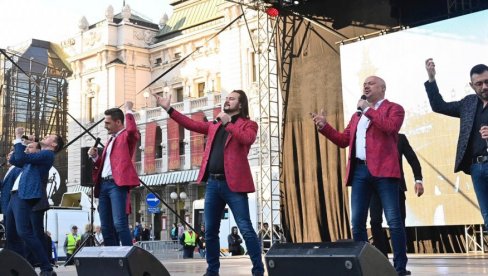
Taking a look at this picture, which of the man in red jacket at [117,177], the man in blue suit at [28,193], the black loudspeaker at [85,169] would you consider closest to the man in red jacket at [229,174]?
the man in red jacket at [117,177]

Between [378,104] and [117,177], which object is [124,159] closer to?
[117,177]

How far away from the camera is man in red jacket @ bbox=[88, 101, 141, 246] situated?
5910mm

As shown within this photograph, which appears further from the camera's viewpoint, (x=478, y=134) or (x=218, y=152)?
(x=218, y=152)

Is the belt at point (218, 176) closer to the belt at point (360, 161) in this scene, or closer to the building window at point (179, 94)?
the belt at point (360, 161)

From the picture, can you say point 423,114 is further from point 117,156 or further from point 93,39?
point 93,39

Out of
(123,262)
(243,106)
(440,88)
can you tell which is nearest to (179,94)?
(440,88)

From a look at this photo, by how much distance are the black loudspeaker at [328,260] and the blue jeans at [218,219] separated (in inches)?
69.4

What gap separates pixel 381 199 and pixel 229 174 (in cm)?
117

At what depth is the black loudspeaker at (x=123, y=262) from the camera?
3916 mm

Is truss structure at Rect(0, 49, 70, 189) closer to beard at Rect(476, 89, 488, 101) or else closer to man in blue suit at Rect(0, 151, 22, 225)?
man in blue suit at Rect(0, 151, 22, 225)

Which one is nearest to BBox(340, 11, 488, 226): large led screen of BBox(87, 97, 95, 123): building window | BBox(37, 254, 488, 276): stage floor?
BBox(37, 254, 488, 276): stage floor

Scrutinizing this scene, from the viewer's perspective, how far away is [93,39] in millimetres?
37000

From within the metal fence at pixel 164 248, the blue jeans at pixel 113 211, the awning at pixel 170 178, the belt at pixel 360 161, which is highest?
the awning at pixel 170 178

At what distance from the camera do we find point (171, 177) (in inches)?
1283
